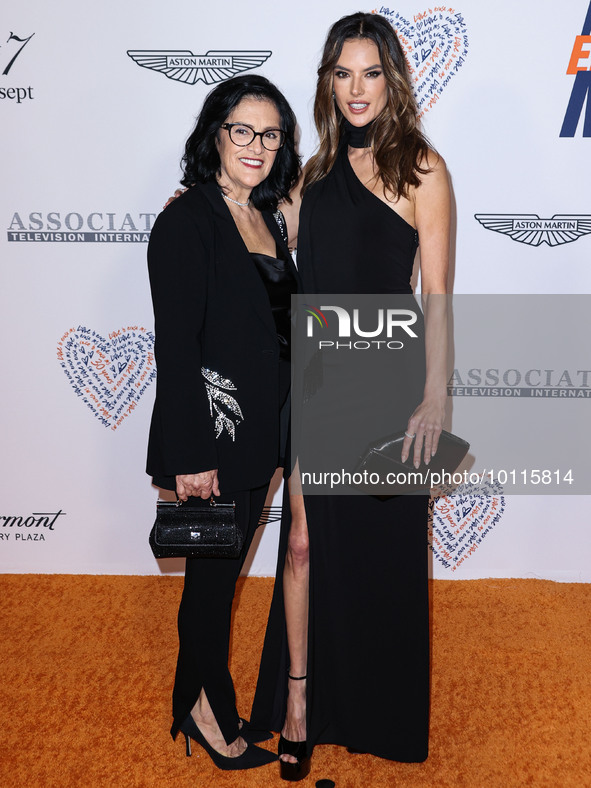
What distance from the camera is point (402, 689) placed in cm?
241

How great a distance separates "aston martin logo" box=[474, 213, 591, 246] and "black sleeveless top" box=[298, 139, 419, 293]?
1.09 meters

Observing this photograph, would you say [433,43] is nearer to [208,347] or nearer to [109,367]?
[208,347]

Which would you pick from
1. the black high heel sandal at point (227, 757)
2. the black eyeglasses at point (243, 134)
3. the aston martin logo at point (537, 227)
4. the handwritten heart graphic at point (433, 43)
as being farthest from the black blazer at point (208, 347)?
the aston martin logo at point (537, 227)

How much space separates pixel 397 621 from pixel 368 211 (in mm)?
1268

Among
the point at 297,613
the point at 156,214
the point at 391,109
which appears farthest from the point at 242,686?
the point at 391,109

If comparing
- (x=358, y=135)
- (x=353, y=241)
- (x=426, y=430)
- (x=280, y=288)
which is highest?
(x=358, y=135)

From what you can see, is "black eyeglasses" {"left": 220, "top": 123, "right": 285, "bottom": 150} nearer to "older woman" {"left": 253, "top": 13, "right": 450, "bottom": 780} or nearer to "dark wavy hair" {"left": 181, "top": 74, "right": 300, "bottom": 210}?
"dark wavy hair" {"left": 181, "top": 74, "right": 300, "bottom": 210}

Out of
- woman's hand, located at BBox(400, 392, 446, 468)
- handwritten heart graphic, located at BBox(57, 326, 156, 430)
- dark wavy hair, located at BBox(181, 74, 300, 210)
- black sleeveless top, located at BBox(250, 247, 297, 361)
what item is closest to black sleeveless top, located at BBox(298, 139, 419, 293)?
black sleeveless top, located at BBox(250, 247, 297, 361)

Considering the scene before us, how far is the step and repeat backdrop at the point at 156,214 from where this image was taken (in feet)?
9.87

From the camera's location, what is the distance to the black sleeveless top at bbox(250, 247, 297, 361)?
2.13 meters

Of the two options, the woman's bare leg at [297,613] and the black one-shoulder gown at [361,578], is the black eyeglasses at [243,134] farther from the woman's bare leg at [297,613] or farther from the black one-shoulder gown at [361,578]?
the woman's bare leg at [297,613]

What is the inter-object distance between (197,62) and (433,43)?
94 centimetres

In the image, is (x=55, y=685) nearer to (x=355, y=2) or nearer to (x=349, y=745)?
(x=349, y=745)

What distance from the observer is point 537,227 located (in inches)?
126
